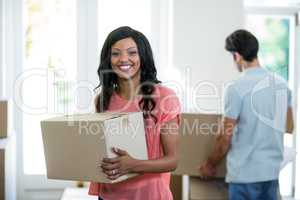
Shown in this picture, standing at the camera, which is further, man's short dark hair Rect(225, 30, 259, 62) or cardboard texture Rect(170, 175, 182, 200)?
cardboard texture Rect(170, 175, 182, 200)

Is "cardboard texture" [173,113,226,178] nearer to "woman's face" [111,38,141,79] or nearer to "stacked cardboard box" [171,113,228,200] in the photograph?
"stacked cardboard box" [171,113,228,200]

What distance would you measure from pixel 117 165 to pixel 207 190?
0.89 metres

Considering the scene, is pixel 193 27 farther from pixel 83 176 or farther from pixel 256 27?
A: pixel 83 176

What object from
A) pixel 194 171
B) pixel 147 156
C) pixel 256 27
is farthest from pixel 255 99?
pixel 256 27

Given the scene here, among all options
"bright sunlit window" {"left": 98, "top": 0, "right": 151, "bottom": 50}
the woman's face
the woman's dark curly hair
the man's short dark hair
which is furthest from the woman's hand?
"bright sunlit window" {"left": 98, "top": 0, "right": 151, "bottom": 50}

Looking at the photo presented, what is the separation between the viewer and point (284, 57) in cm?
333

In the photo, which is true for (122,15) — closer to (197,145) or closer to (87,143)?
(197,145)

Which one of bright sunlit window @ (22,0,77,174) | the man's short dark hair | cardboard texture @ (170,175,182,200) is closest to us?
the man's short dark hair

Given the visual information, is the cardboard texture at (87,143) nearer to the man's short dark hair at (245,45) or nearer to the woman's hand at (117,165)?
the woman's hand at (117,165)

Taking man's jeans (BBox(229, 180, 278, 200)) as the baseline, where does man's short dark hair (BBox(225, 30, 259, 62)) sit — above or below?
above

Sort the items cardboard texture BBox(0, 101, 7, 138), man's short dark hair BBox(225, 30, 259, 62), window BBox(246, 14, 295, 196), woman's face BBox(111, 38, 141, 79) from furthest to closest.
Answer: window BBox(246, 14, 295, 196) < cardboard texture BBox(0, 101, 7, 138) < man's short dark hair BBox(225, 30, 259, 62) < woman's face BBox(111, 38, 141, 79)

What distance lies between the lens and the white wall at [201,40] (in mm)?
2803

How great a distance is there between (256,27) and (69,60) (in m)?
1.48

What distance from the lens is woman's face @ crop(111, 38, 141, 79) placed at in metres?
1.31
